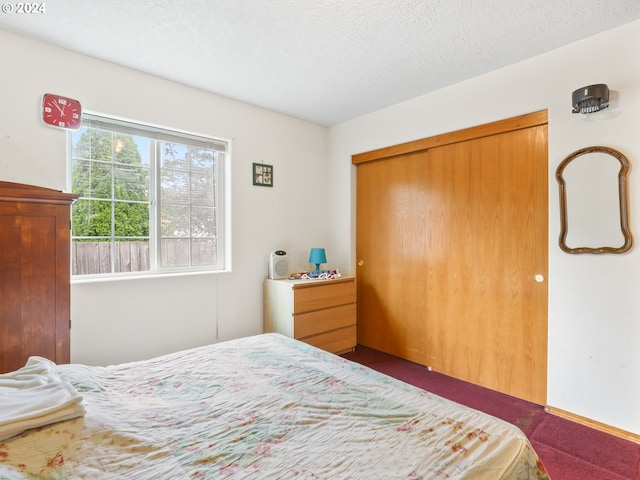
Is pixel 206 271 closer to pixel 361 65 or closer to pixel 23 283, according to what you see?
pixel 23 283

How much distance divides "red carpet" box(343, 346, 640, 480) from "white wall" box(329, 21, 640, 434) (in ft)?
0.48

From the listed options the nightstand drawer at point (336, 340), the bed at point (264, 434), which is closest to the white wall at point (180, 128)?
the nightstand drawer at point (336, 340)

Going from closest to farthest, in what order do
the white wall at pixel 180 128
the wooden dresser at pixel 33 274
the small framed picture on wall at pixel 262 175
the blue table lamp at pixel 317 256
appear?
the wooden dresser at pixel 33 274 < the white wall at pixel 180 128 < the small framed picture on wall at pixel 262 175 < the blue table lamp at pixel 317 256

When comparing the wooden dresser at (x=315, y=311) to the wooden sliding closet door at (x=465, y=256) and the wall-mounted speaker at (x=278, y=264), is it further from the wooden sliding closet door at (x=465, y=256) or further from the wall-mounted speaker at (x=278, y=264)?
the wooden sliding closet door at (x=465, y=256)

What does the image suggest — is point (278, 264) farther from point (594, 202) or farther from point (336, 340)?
point (594, 202)

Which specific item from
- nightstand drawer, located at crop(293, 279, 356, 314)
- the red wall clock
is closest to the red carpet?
nightstand drawer, located at crop(293, 279, 356, 314)

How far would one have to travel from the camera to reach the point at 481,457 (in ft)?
3.09

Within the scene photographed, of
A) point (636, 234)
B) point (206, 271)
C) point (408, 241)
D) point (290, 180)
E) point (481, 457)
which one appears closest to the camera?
point (481, 457)

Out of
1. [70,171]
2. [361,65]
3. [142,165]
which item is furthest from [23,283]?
[361,65]

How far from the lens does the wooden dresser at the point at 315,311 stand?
2988 millimetres

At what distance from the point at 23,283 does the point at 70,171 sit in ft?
3.16

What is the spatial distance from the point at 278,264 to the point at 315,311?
60 centimetres

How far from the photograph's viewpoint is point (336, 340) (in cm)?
327

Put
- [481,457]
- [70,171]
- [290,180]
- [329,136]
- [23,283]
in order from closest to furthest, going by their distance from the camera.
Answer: [481,457] < [23,283] < [70,171] < [290,180] < [329,136]
